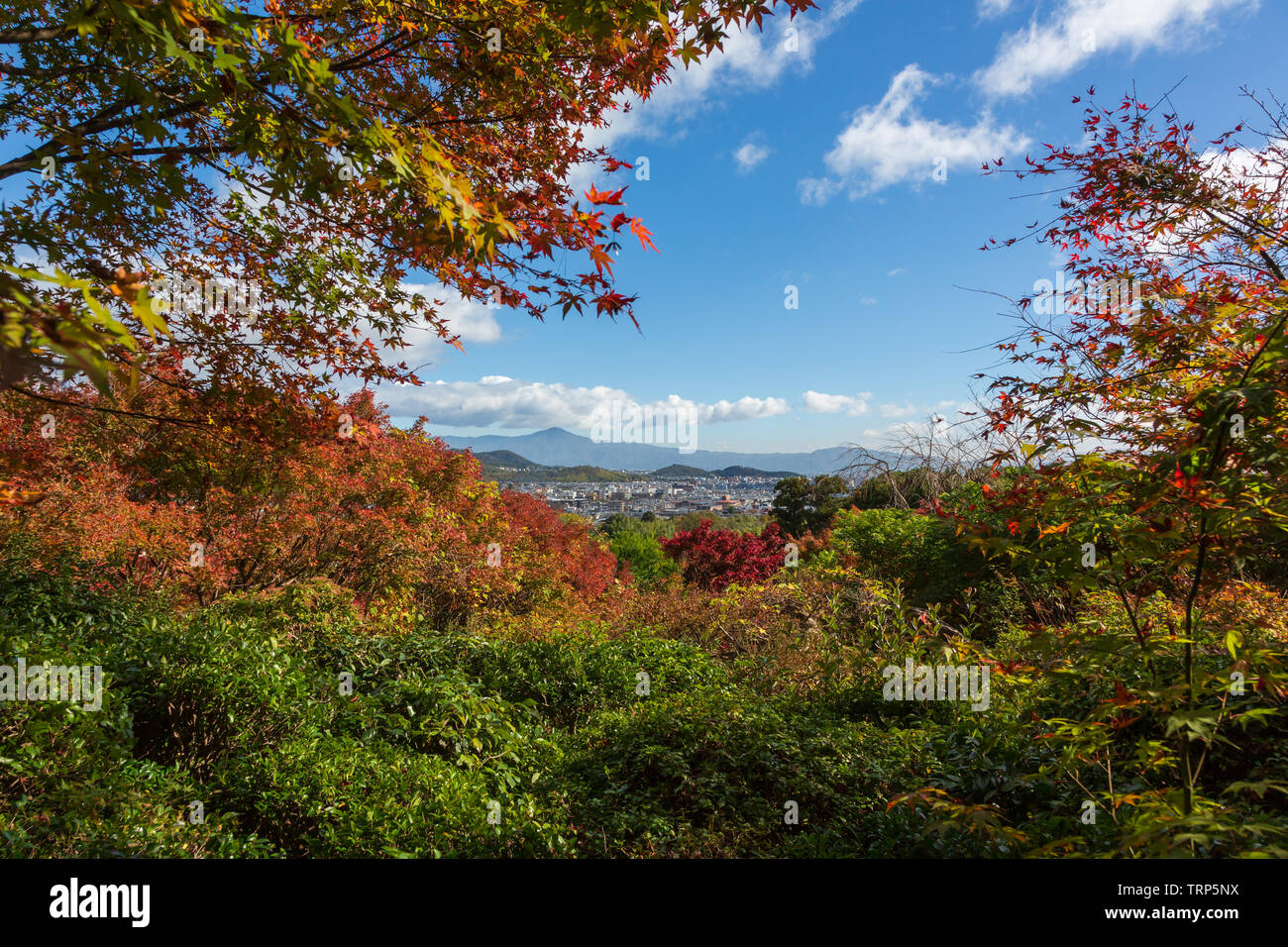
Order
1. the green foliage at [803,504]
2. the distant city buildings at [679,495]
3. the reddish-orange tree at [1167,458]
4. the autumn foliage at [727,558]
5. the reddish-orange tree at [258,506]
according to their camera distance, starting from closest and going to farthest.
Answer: the reddish-orange tree at [1167,458] → the reddish-orange tree at [258,506] → the autumn foliage at [727,558] → the green foliage at [803,504] → the distant city buildings at [679,495]

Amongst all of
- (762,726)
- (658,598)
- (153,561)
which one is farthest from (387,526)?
(762,726)

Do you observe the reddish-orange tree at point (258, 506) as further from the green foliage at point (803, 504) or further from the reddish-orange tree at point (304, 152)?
the green foliage at point (803, 504)

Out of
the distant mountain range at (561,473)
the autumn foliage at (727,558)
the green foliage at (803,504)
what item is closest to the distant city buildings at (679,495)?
the distant mountain range at (561,473)

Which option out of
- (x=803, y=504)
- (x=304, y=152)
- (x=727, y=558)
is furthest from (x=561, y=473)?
(x=304, y=152)

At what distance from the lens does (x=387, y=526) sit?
7.33 meters

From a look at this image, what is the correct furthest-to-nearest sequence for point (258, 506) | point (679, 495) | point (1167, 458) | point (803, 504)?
point (679, 495)
point (803, 504)
point (258, 506)
point (1167, 458)

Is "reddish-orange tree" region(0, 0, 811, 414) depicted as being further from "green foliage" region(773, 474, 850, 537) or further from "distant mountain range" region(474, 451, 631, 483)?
"distant mountain range" region(474, 451, 631, 483)

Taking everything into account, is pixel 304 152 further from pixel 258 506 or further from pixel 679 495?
pixel 679 495

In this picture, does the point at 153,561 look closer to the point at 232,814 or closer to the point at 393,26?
the point at 232,814

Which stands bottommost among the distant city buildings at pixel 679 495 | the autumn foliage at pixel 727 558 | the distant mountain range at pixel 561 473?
the autumn foliage at pixel 727 558

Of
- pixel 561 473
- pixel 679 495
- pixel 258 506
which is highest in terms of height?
pixel 561 473

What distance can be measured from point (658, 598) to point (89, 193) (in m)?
7.58

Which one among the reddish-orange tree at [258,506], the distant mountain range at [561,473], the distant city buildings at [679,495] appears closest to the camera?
the reddish-orange tree at [258,506]

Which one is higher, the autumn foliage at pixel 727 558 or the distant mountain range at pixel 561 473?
the distant mountain range at pixel 561 473
